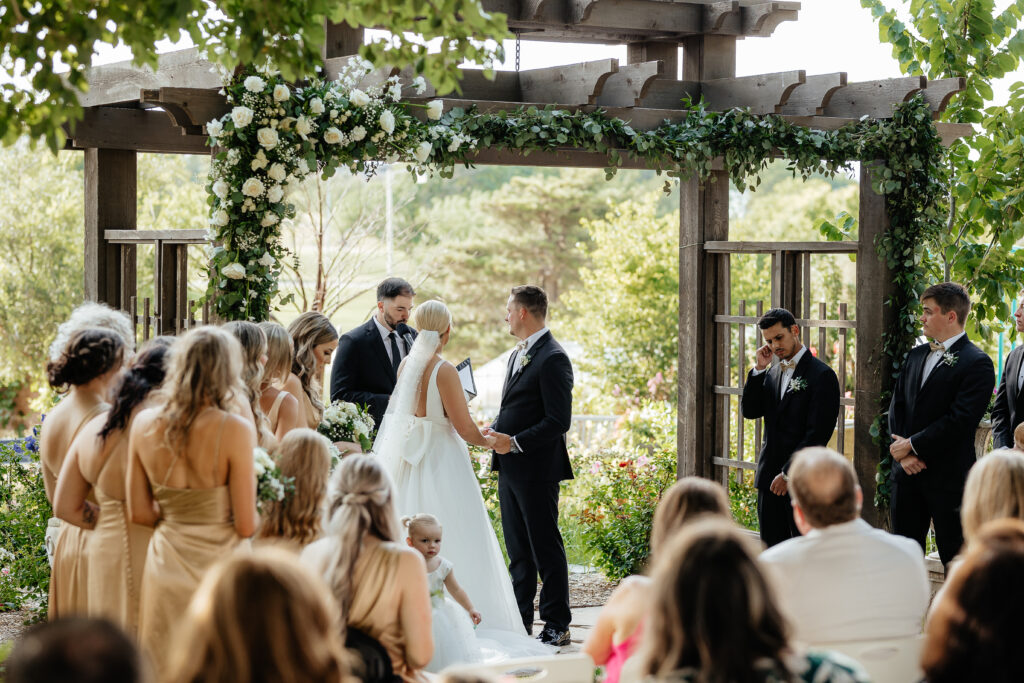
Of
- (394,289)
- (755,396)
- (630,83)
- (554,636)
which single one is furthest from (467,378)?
(630,83)

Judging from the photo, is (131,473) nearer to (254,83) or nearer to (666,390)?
(254,83)

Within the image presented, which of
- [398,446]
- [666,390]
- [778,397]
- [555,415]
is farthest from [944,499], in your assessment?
[666,390]

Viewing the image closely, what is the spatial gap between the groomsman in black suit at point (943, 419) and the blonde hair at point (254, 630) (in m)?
4.27

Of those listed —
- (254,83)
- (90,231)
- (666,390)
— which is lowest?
(666,390)

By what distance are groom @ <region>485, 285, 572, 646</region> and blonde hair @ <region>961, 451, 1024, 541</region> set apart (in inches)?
97.2

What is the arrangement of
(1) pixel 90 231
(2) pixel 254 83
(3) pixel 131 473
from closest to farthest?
(3) pixel 131 473, (2) pixel 254 83, (1) pixel 90 231

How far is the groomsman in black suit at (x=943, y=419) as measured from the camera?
18.1 ft

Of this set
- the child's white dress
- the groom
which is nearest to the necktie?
the groom

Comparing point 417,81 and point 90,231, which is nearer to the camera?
point 417,81

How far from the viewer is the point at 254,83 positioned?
4918mm

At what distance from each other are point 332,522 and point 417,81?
2653 millimetres

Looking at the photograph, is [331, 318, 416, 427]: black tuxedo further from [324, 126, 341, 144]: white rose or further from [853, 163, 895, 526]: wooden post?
[853, 163, 895, 526]: wooden post

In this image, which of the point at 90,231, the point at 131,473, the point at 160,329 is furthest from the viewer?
the point at 90,231

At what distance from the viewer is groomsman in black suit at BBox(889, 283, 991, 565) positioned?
551 cm
